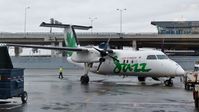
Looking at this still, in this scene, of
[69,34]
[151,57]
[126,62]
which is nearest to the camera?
[151,57]

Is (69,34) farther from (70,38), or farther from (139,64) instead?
(139,64)

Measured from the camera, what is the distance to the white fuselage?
1160 inches

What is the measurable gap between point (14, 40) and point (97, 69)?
76498 mm

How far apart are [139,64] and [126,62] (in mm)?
1439

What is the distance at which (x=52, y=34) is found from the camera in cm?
10125

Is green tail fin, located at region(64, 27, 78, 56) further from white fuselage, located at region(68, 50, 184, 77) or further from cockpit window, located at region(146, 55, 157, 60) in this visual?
cockpit window, located at region(146, 55, 157, 60)

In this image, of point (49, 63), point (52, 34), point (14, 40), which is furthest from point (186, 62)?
point (14, 40)

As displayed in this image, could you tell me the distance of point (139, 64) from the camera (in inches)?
1220

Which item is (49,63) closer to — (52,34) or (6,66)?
(52,34)

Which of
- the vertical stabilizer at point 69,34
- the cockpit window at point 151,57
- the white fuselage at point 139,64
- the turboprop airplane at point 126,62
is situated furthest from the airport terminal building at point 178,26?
the cockpit window at point 151,57

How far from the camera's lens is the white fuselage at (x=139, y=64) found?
29.5 metres

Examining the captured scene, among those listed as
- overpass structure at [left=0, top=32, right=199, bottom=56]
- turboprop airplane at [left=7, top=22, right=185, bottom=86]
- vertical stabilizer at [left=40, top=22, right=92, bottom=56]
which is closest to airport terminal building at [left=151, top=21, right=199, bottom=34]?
overpass structure at [left=0, top=32, right=199, bottom=56]

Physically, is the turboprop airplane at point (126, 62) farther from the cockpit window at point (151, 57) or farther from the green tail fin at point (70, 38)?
the green tail fin at point (70, 38)

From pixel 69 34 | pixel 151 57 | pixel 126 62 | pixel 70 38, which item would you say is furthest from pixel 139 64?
pixel 69 34
